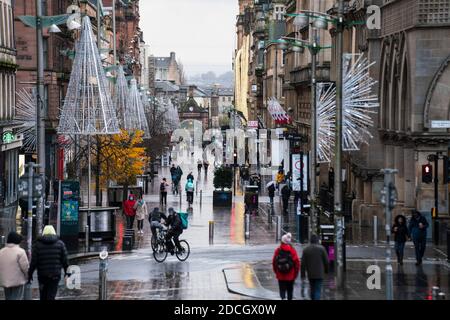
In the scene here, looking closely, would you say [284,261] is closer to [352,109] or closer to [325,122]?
[352,109]

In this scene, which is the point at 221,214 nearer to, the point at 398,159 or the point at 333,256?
the point at 398,159

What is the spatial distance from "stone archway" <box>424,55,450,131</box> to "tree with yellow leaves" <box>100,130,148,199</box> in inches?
773

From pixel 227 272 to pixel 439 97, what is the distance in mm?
15345

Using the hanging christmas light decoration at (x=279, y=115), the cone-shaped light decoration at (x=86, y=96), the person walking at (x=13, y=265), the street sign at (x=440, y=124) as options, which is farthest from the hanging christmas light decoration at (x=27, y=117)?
the person walking at (x=13, y=265)

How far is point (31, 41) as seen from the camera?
79.8m

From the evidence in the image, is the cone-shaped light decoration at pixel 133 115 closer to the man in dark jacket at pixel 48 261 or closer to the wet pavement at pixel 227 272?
the wet pavement at pixel 227 272

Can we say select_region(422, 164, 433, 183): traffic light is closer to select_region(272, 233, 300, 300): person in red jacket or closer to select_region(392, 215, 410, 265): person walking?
select_region(392, 215, 410, 265): person walking

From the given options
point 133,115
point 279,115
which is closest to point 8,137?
point 133,115

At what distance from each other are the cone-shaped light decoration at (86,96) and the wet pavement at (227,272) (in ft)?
14.2

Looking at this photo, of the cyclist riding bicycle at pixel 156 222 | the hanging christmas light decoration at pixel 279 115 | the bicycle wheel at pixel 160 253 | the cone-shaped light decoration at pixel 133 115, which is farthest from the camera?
the hanging christmas light decoration at pixel 279 115

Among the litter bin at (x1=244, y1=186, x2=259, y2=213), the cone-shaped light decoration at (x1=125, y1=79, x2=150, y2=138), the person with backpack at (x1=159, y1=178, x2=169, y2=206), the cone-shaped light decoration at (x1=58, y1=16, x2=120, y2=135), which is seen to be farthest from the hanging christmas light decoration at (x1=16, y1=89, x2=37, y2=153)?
the cone-shaped light decoration at (x1=58, y1=16, x2=120, y2=135)

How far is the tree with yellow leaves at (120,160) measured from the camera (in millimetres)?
62469

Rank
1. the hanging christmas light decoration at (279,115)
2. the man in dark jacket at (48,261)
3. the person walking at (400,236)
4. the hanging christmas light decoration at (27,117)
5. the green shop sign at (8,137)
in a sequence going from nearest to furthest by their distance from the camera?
the man in dark jacket at (48,261)
the person walking at (400,236)
the green shop sign at (8,137)
the hanging christmas light decoration at (27,117)
the hanging christmas light decoration at (279,115)

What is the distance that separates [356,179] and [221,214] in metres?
7.62
